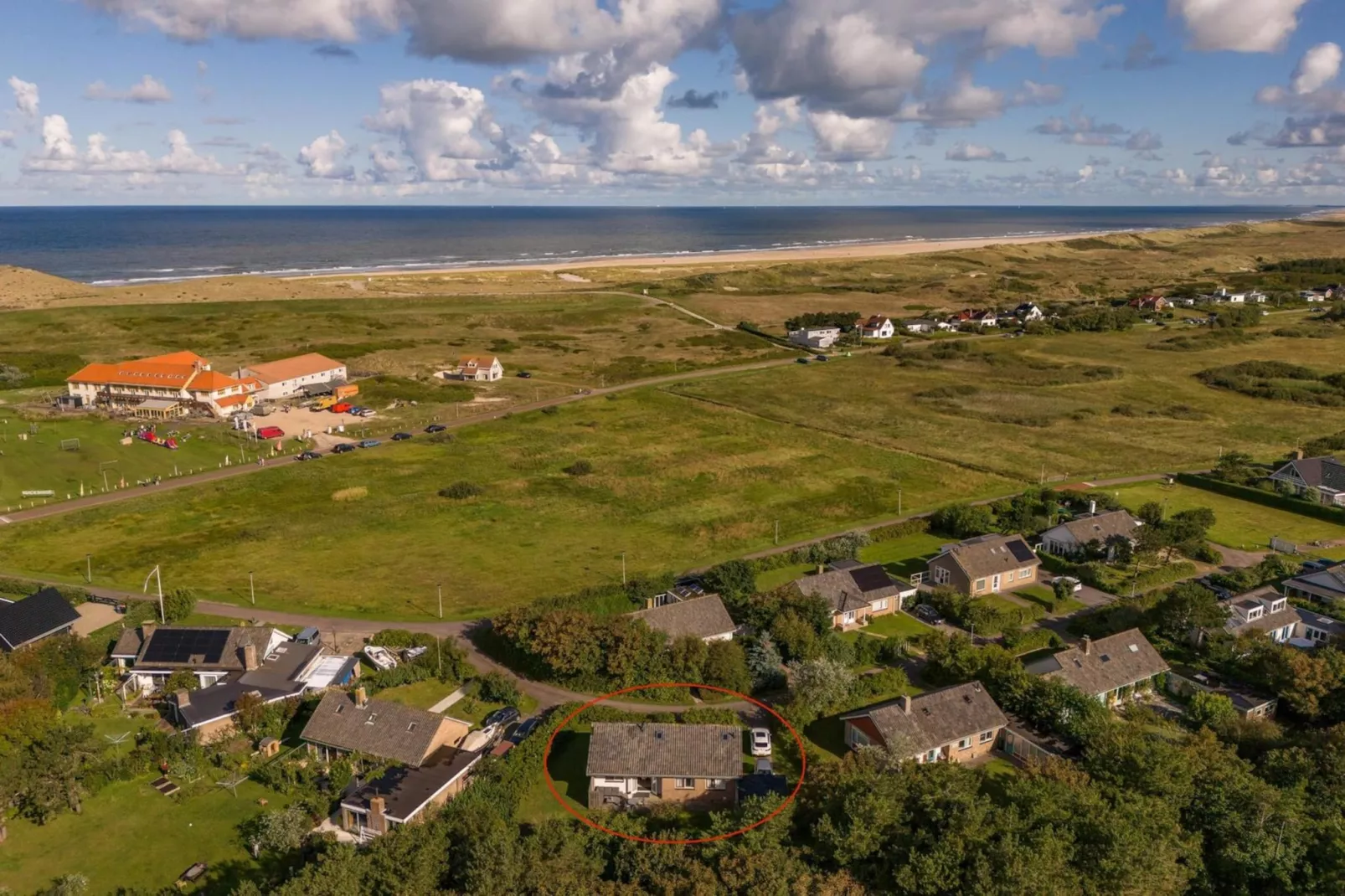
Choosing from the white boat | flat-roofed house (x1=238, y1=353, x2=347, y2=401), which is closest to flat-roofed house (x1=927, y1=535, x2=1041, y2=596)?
the white boat

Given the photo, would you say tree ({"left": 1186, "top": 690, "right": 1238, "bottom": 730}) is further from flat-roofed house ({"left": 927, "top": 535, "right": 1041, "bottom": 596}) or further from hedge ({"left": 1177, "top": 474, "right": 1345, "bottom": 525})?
hedge ({"left": 1177, "top": 474, "right": 1345, "bottom": 525})

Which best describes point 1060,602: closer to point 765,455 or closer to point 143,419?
point 765,455

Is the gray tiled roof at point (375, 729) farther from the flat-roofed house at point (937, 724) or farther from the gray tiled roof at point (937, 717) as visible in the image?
the gray tiled roof at point (937, 717)

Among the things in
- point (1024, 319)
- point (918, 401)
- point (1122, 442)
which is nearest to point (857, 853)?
point (1122, 442)

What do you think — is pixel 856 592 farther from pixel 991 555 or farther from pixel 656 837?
pixel 656 837

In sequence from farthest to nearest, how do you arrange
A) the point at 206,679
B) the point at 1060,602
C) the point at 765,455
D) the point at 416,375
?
the point at 416,375
the point at 765,455
the point at 1060,602
the point at 206,679

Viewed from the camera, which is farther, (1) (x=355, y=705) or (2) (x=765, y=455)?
(2) (x=765, y=455)

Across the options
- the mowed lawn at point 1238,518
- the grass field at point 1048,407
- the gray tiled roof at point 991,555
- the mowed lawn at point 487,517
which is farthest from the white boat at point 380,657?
the mowed lawn at point 1238,518
